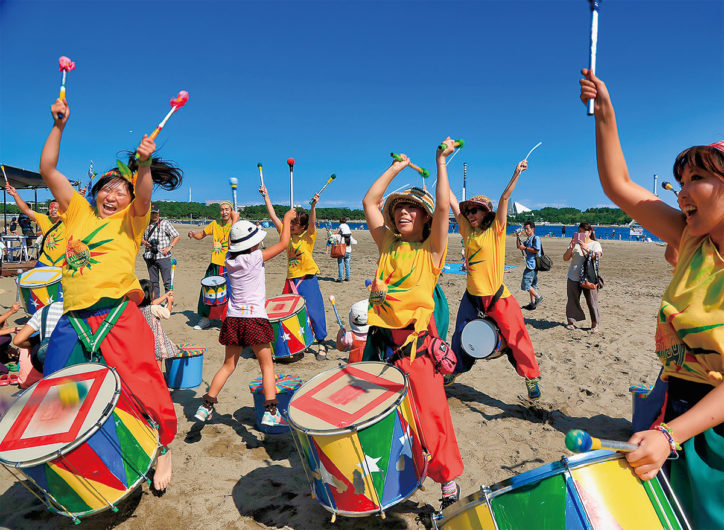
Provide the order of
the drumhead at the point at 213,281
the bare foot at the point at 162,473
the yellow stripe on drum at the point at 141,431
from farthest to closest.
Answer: the drumhead at the point at 213,281, the bare foot at the point at 162,473, the yellow stripe on drum at the point at 141,431

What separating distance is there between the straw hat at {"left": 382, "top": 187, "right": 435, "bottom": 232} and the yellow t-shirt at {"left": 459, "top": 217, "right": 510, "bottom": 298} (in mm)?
1534

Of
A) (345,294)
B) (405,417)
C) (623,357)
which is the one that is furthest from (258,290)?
(345,294)

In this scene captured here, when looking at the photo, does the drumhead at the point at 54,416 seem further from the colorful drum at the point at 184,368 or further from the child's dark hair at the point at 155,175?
the colorful drum at the point at 184,368

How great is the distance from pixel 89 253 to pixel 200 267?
13.1m

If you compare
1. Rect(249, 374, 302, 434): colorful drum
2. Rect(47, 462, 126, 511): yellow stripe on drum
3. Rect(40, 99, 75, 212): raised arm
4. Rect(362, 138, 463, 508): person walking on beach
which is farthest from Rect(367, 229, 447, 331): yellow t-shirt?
Rect(40, 99, 75, 212): raised arm

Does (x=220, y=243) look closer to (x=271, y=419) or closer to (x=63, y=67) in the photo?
(x=271, y=419)

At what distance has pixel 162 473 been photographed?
2891 millimetres

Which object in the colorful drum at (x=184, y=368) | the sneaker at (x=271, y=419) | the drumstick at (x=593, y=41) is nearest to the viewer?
the drumstick at (x=593, y=41)

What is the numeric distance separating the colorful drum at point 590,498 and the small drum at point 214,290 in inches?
239

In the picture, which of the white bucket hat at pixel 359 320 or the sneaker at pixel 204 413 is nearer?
the sneaker at pixel 204 413

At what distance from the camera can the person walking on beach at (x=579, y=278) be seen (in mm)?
7285

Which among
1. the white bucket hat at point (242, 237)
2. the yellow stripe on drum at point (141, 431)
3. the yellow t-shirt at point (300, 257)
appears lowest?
the yellow stripe on drum at point (141, 431)

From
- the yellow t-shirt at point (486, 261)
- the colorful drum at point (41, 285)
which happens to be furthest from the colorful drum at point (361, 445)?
the colorful drum at point (41, 285)

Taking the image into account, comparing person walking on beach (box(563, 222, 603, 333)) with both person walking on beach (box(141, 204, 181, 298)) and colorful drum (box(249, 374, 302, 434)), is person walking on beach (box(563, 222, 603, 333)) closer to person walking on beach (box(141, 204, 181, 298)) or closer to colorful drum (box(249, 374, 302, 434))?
colorful drum (box(249, 374, 302, 434))
